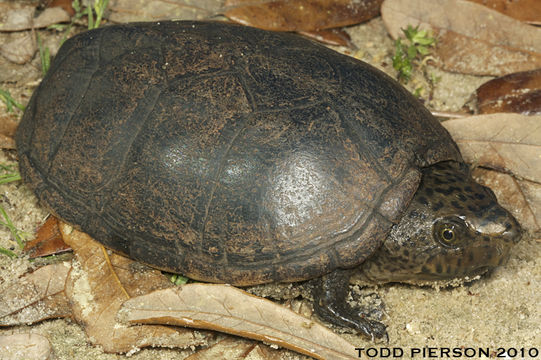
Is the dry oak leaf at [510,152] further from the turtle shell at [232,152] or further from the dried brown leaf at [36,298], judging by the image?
the dried brown leaf at [36,298]

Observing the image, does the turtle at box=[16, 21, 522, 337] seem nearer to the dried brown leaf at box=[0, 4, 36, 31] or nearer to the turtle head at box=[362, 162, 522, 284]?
the turtle head at box=[362, 162, 522, 284]

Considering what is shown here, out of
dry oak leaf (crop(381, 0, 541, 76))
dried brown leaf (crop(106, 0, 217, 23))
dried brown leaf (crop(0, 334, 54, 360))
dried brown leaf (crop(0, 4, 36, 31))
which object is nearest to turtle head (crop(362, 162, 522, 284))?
dry oak leaf (crop(381, 0, 541, 76))

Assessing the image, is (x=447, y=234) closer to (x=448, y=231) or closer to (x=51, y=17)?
(x=448, y=231)

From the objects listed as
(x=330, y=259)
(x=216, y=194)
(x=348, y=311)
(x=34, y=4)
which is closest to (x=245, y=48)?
(x=216, y=194)

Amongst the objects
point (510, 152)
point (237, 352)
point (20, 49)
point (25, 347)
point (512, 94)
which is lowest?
point (237, 352)

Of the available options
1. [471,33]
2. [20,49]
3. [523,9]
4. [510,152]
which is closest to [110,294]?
[20,49]

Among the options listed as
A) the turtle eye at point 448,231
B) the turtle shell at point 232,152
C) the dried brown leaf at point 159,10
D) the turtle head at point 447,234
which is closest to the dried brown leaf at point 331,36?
the dried brown leaf at point 159,10

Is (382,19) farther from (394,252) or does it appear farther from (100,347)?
(100,347)
